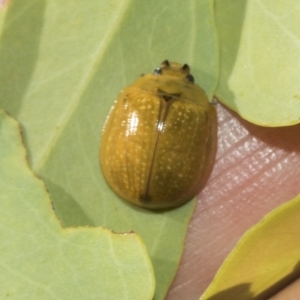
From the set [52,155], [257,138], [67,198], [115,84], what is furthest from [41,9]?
[257,138]

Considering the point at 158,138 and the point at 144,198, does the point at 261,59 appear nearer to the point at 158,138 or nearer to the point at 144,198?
the point at 158,138

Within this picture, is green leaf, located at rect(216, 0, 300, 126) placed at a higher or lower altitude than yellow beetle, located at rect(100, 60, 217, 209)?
higher

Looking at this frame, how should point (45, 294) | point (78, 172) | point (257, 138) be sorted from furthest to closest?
point (257, 138) < point (78, 172) < point (45, 294)

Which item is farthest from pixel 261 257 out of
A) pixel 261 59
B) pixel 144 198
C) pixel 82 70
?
pixel 82 70

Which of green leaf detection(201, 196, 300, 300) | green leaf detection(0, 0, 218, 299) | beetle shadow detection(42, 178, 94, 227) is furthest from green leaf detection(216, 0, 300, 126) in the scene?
beetle shadow detection(42, 178, 94, 227)

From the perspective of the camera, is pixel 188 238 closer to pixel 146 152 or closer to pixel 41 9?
pixel 146 152

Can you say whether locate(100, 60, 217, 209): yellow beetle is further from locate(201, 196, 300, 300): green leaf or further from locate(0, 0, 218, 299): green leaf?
locate(201, 196, 300, 300): green leaf

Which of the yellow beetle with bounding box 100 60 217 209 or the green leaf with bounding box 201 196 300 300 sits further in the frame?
the yellow beetle with bounding box 100 60 217 209
